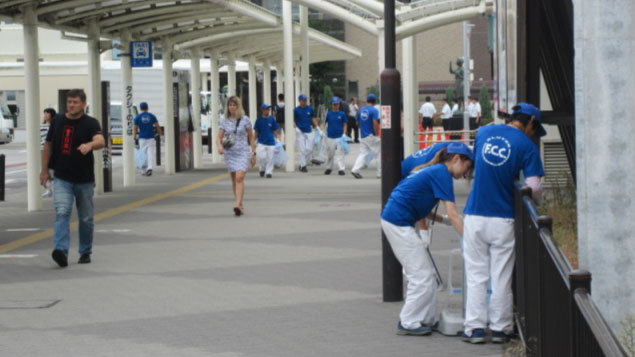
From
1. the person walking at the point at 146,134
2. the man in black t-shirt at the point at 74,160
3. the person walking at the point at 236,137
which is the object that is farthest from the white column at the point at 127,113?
the man in black t-shirt at the point at 74,160

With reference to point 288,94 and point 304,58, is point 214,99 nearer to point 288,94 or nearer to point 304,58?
point 304,58

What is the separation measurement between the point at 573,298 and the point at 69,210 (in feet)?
28.7

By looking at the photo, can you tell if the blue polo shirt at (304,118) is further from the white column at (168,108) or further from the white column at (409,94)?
the white column at (409,94)

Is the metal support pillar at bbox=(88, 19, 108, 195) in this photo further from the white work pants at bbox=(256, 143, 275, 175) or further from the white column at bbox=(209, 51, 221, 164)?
the white column at bbox=(209, 51, 221, 164)

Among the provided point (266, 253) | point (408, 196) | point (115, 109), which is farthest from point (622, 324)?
point (115, 109)

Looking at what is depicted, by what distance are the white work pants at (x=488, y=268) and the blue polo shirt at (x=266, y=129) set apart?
17425 mm

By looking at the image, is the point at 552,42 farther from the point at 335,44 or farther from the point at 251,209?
the point at 335,44

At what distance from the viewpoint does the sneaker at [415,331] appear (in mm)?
7891

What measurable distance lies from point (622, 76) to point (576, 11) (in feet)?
1.31

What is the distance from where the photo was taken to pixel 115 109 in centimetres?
4003

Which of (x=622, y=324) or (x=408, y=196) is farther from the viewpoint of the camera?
(x=408, y=196)

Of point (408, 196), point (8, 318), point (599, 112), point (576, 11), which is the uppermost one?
point (576, 11)

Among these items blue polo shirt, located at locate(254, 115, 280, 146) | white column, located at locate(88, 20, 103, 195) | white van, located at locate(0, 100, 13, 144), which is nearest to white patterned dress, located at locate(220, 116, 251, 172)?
white column, located at locate(88, 20, 103, 195)

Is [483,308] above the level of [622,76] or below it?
below
